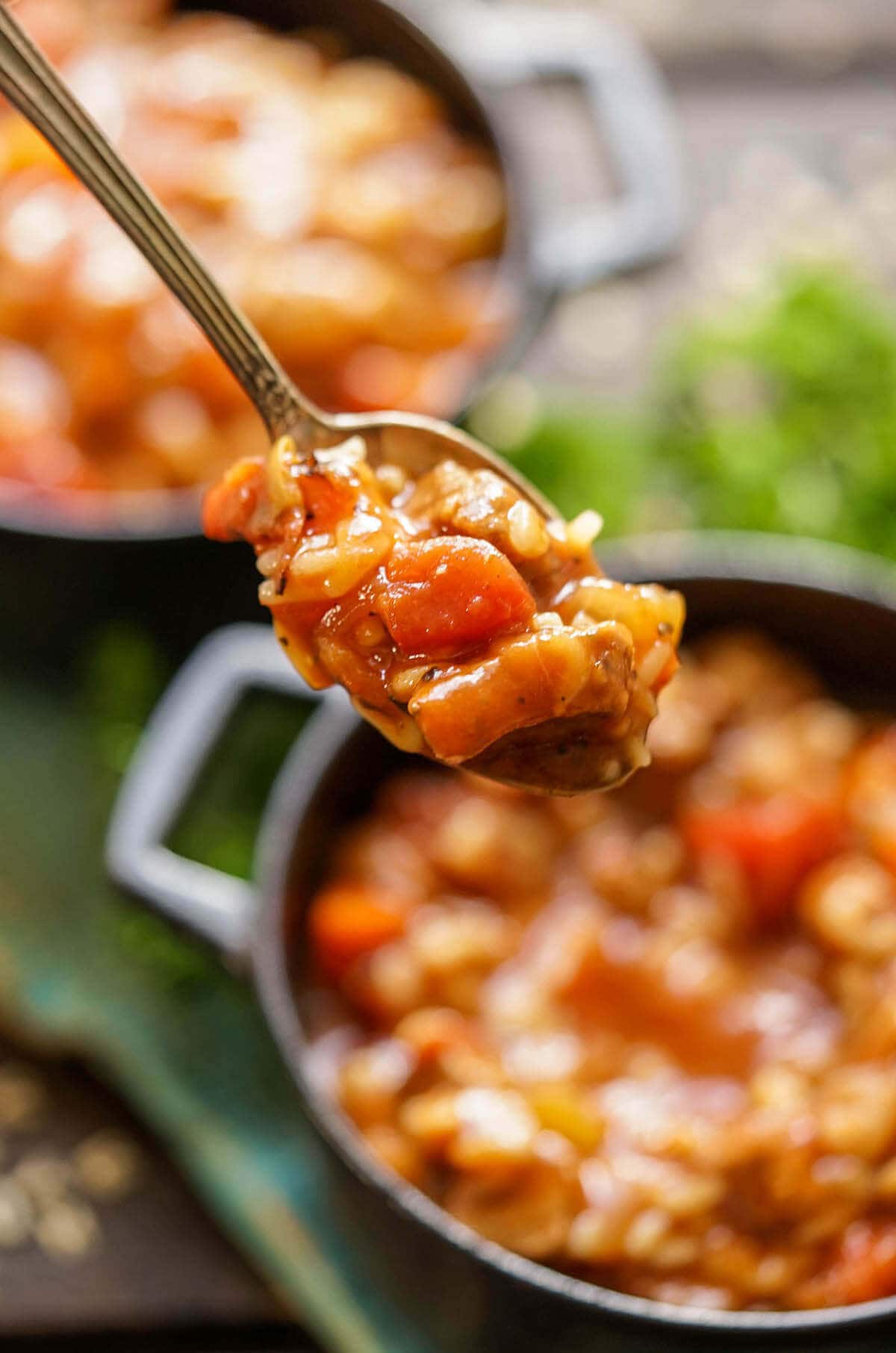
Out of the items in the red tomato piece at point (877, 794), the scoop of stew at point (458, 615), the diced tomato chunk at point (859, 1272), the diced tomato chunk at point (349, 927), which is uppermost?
the scoop of stew at point (458, 615)

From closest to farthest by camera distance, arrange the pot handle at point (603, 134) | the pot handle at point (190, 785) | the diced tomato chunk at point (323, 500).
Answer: the diced tomato chunk at point (323, 500), the pot handle at point (190, 785), the pot handle at point (603, 134)

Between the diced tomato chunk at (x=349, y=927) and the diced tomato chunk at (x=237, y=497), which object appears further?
the diced tomato chunk at (x=349, y=927)

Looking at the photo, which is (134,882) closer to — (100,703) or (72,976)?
(72,976)

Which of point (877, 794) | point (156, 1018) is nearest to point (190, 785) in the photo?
point (156, 1018)

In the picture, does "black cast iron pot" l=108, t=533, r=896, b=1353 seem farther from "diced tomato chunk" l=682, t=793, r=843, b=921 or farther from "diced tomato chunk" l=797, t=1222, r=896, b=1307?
"diced tomato chunk" l=682, t=793, r=843, b=921

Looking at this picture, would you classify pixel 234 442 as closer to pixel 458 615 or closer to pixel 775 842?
pixel 775 842

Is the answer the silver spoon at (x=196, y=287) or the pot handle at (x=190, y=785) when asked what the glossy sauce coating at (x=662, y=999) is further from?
the silver spoon at (x=196, y=287)

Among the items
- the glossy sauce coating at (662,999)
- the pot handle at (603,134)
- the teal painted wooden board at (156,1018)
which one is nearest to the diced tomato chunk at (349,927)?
the glossy sauce coating at (662,999)
